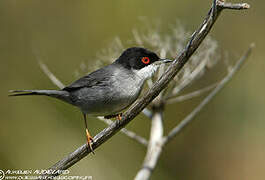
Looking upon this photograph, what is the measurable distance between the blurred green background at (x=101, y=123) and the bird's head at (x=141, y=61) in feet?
4.68

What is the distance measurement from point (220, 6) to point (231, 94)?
11.6ft

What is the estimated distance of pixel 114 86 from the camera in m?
3.86

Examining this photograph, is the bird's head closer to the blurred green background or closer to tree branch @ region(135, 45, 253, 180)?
tree branch @ region(135, 45, 253, 180)

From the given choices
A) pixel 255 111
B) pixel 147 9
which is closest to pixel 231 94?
pixel 255 111

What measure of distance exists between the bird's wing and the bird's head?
243 millimetres

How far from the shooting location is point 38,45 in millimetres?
6207

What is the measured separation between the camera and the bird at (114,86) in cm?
375

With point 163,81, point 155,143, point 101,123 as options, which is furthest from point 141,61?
point 101,123

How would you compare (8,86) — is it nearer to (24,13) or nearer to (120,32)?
(24,13)

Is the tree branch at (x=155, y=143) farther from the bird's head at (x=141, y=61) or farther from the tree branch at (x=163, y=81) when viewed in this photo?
the tree branch at (x=163, y=81)

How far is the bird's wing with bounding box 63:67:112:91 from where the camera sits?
4.04 metres

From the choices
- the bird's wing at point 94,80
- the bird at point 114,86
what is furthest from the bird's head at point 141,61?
the bird's wing at point 94,80

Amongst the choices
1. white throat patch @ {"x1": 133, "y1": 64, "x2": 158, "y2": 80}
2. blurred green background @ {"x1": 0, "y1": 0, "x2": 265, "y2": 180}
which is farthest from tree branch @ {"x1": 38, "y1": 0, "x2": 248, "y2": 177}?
blurred green background @ {"x1": 0, "y1": 0, "x2": 265, "y2": 180}

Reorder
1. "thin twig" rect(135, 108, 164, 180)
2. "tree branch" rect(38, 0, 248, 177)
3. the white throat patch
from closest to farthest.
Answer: "tree branch" rect(38, 0, 248, 177)
"thin twig" rect(135, 108, 164, 180)
the white throat patch
